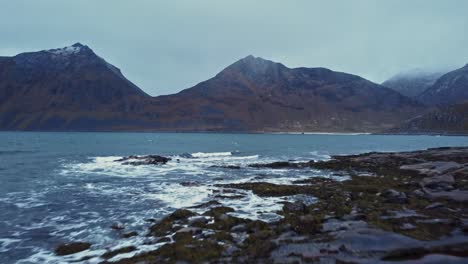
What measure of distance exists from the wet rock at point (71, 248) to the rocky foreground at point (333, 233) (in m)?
0.05

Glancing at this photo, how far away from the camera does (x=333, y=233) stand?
15.1 metres

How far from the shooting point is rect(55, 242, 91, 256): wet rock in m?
15.9

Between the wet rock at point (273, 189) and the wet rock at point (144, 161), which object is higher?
the wet rock at point (273, 189)

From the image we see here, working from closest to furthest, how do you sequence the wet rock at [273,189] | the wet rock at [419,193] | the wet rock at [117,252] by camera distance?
the wet rock at [117,252], the wet rock at [419,193], the wet rock at [273,189]

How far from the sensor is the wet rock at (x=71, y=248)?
15.9 m

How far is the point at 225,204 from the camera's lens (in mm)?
24875

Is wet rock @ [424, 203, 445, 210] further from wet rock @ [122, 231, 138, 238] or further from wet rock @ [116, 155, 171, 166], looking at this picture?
wet rock @ [116, 155, 171, 166]

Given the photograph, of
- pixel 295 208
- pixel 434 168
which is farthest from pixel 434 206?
pixel 434 168

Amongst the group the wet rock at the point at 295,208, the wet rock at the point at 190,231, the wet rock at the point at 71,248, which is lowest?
the wet rock at the point at 71,248

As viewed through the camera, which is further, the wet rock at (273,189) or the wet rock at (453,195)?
the wet rock at (273,189)

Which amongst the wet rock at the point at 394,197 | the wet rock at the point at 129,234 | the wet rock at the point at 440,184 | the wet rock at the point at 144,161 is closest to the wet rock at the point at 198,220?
Answer: the wet rock at the point at 129,234

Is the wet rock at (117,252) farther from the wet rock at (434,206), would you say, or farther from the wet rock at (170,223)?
the wet rock at (434,206)

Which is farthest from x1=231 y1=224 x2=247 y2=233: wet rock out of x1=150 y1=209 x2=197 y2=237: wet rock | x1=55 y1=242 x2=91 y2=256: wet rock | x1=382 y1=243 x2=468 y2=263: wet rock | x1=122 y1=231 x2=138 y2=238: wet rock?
x1=382 y1=243 x2=468 y2=263: wet rock

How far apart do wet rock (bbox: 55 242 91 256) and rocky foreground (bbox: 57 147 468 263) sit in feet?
0.16
